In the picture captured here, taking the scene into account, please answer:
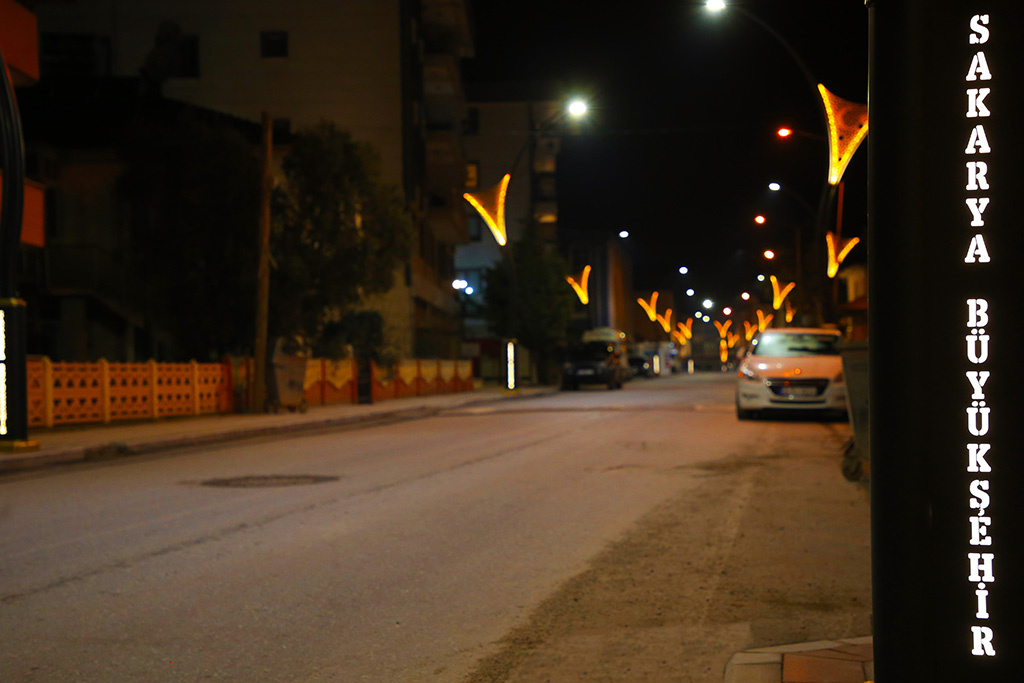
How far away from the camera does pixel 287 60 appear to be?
45344 mm

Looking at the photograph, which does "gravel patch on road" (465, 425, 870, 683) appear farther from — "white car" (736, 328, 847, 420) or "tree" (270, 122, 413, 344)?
"tree" (270, 122, 413, 344)

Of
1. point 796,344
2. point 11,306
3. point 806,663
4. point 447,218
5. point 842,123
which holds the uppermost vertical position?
point 447,218

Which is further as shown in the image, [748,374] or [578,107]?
[578,107]

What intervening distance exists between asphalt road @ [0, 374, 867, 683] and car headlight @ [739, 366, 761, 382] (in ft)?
17.4

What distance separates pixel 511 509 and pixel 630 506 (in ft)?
3.51

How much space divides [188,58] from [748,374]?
34042 millimetres

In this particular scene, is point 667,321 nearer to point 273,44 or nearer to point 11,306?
point 273,44

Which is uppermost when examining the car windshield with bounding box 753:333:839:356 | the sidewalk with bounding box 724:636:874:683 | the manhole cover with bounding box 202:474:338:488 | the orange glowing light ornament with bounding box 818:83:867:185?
the orange glowing light ornament with bounding box 818:83:867:185

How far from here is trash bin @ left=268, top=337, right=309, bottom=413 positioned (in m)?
26.8

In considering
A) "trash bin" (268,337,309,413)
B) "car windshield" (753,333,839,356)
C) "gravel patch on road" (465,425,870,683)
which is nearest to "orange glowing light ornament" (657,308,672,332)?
"trash bin" (268,337,309,413)

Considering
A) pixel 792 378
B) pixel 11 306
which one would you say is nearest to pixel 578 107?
pixel 792 378

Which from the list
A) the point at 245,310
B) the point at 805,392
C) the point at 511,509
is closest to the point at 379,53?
the point at 245,310

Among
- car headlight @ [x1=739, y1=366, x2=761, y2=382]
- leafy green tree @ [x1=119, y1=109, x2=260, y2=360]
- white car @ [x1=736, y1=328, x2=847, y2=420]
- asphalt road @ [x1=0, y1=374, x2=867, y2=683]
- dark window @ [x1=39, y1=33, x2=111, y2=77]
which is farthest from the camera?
dark window @ [x1=39, y1=33, x2=111, y2=77]

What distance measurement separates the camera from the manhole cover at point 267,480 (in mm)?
11406
